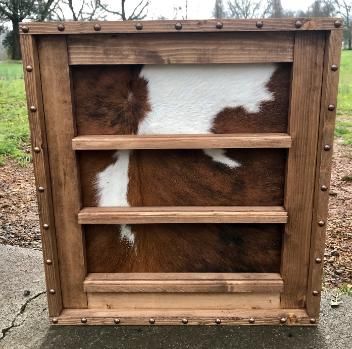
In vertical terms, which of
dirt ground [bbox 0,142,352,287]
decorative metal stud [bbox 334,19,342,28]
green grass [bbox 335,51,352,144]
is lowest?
dirt ground [bbox 0,142,352,287]

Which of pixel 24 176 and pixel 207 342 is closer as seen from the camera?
pixel 207 342

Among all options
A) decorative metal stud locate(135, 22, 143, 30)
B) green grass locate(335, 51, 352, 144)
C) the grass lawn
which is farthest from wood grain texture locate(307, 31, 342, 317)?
green grass locate(335, 51, 352, 144)

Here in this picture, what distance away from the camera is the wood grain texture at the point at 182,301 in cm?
178

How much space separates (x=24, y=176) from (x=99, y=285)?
3251 millimetres

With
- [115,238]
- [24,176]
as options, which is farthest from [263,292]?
[24,176]

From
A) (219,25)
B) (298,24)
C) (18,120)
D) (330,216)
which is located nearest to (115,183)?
(219,25)

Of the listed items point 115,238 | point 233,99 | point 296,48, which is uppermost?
point 296,48

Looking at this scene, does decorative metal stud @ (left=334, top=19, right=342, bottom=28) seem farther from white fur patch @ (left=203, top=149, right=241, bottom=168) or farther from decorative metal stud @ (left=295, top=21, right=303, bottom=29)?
white fur patch @ (left=203, top=149, right=241, bottom=168)

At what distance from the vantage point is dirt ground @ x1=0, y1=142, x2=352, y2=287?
2.58 meters

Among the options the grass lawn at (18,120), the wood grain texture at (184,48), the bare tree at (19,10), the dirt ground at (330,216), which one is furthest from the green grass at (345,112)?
the bare tree at (19,10)

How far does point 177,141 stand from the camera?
62.0 inches

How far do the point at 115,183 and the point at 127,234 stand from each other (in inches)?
8.4

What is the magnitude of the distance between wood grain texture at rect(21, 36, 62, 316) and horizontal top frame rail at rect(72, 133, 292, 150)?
0.14 metres

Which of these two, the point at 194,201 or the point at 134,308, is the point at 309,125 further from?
the point at 134,308
